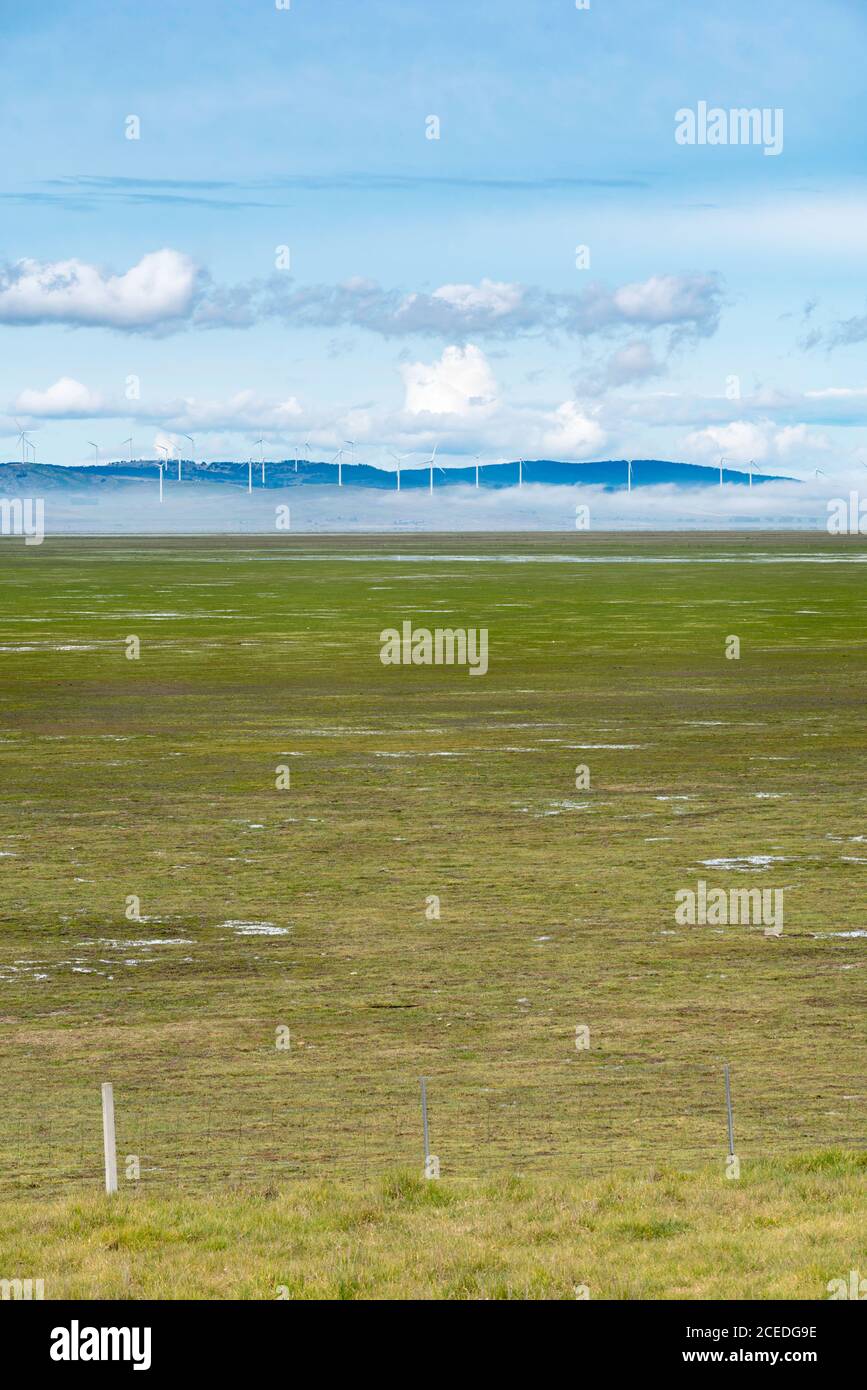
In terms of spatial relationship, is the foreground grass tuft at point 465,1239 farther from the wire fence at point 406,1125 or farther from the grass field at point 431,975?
the wire fence at point 406,1125

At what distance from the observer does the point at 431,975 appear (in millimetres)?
27297

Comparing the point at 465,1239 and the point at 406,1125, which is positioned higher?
the point at 465,1239

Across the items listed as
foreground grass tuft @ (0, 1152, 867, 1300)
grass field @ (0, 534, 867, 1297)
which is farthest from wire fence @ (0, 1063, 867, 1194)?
foreground grass tuft @ (0, 1152, 867, 1300)

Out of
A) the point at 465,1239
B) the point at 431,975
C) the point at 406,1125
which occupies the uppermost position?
the point at 465,1239

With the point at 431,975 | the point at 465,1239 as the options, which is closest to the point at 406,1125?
the point at 465,1239

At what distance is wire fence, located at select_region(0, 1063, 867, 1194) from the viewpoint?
1916 centimetres

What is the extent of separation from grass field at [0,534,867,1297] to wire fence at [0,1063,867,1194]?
0.05 metres

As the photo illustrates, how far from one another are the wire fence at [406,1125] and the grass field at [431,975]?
0.18 ft

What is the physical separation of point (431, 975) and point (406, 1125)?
22.1 feet

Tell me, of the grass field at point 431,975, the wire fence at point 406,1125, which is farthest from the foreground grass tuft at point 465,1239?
the wire fence at point 406,1125

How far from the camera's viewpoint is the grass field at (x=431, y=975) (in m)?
17.5

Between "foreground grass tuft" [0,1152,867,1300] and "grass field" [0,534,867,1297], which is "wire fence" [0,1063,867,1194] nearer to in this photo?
"grass field" [0,534,867,1297]

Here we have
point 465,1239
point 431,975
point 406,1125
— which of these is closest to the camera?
point 465,1239

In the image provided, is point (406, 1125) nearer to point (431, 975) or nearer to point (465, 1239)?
point (465, 1239)
